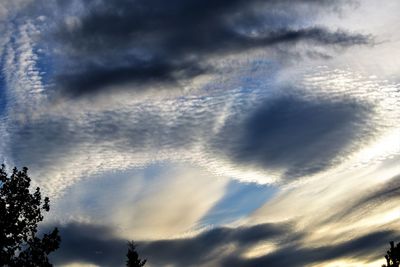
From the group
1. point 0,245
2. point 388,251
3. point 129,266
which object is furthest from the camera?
point 129,266

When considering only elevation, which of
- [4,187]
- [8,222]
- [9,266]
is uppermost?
[4,187]

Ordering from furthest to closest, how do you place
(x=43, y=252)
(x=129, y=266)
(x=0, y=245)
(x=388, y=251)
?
1. (x=129, y=266)
2. (x=388, y=251)
3. (x=43, y=252)
4. (x=0, y=245)

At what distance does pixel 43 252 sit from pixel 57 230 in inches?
65.8

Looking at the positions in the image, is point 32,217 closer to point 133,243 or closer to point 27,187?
point 27,187

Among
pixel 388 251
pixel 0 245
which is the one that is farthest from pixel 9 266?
pixel 388 251

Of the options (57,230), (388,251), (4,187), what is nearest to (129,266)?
(57,230)

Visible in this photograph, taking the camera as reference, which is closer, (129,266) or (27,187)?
(27,187)

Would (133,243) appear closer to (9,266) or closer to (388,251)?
(9,266)

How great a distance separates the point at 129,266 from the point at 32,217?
19.6 m

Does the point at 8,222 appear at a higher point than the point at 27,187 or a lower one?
lower

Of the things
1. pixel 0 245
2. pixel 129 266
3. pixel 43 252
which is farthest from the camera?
pixel 129 266

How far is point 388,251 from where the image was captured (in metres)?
41.9

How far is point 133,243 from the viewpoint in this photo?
51.4m

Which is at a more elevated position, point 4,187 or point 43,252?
point 4,187
